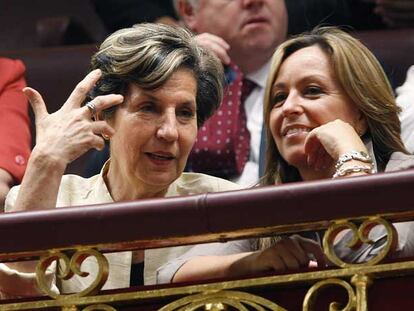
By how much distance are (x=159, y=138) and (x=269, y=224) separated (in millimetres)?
511

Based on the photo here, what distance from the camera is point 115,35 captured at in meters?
2.78

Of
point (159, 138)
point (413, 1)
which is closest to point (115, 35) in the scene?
point (159, 138)

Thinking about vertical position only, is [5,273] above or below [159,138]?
below

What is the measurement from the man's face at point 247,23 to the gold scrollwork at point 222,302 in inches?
50.1

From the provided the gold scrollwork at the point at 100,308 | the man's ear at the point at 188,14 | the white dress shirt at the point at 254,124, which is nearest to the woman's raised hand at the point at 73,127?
the gold scrollwork at the point at 100,308

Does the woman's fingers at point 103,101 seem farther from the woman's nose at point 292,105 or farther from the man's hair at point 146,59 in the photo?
the woman's nose at point 292,105

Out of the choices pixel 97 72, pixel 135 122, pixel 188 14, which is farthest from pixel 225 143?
pixel 97 72

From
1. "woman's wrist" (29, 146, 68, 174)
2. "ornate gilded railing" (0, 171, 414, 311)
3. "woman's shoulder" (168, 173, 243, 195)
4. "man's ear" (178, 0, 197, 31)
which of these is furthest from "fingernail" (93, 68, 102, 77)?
"man's ear" (178, 0, 197, 31)

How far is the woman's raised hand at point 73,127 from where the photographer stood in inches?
102

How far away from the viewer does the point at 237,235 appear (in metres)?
2.30

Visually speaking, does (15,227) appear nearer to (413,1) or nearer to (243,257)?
(243,257)

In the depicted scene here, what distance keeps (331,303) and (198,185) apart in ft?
1.94

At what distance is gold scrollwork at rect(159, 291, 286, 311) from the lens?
227 cm

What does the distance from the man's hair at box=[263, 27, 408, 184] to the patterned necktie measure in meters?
0.53
